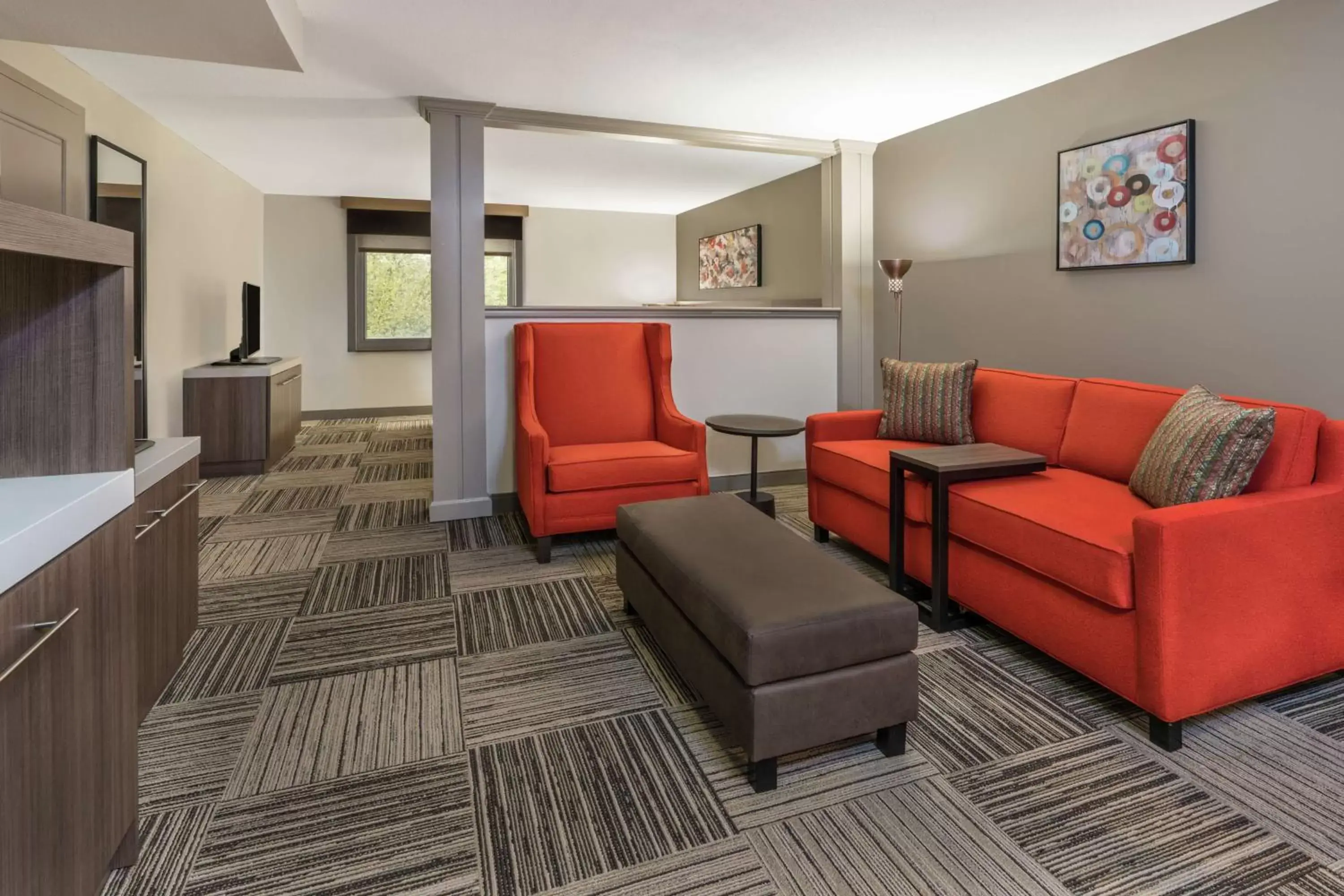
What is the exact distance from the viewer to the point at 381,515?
12.0ft

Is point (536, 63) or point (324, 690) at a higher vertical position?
point (536, 63)

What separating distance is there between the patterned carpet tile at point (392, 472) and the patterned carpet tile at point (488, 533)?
911 millimetres

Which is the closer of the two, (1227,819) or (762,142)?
(1227,819)

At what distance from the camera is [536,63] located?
3.09 m

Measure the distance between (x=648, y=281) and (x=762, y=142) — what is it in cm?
333

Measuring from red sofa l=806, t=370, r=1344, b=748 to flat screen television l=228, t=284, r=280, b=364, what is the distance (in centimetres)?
444

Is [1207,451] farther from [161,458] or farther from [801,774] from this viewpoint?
[161,458]

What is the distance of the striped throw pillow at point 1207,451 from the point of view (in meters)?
1.74

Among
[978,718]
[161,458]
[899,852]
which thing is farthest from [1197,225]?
[161,458]

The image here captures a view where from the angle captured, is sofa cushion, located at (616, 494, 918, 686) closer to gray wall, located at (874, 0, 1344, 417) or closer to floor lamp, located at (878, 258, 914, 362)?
gray wall, located at (874, 0, 1344, 417)

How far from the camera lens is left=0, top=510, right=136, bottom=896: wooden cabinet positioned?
841 mm

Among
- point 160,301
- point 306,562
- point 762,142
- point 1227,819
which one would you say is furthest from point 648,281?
point 1227,819

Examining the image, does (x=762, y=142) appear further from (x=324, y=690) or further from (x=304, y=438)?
(x=304, y=438)

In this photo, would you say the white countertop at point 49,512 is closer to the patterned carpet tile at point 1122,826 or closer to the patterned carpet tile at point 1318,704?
the patterned carpet tile at point 1122,826
